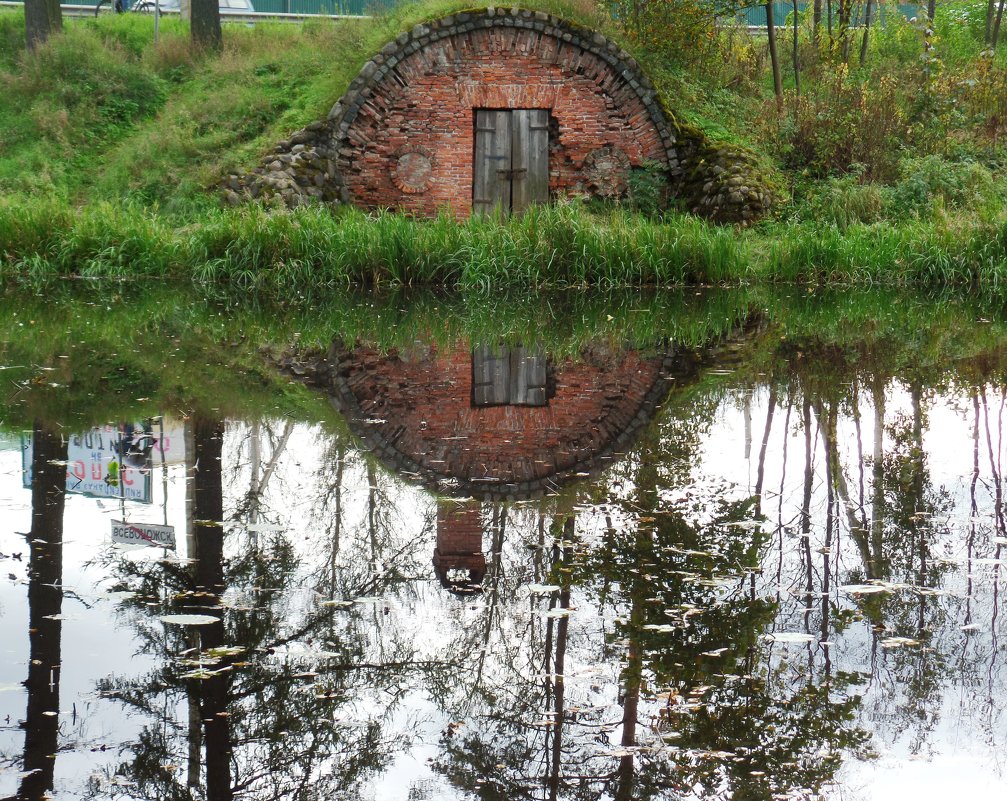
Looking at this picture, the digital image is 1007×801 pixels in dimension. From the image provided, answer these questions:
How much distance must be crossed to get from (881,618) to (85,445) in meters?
4.20

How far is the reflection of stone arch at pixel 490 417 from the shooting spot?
220 inches

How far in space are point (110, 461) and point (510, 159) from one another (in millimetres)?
15300

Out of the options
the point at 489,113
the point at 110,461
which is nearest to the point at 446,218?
the point at 489,113

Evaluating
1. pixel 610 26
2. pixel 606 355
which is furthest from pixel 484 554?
pixel 610 26

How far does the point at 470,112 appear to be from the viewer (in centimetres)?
1967

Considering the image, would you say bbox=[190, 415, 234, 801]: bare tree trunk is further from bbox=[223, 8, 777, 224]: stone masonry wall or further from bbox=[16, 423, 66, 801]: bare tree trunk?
bbox=[223, 8, 777, 224]: stone masonry wall

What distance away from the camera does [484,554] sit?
4.30 m

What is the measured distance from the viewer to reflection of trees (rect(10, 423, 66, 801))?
108 inches

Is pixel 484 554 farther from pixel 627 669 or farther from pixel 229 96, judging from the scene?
pixel 229 96

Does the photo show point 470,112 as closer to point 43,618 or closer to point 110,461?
point 110,461

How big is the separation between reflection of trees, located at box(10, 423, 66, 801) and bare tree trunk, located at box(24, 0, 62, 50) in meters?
21.5

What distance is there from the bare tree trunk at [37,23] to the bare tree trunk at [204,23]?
303 centimetres

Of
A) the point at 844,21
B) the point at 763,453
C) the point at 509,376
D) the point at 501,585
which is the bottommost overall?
the point at 501,585

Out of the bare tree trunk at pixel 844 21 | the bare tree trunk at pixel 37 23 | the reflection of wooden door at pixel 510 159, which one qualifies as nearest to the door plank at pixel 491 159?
the reflection of wooden door at pixel 510 159
